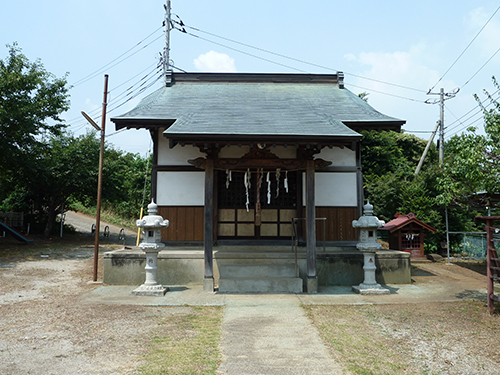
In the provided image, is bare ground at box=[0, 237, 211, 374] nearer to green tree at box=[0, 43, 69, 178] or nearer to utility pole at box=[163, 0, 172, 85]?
green tree at box=[0, 43, 69, 178]

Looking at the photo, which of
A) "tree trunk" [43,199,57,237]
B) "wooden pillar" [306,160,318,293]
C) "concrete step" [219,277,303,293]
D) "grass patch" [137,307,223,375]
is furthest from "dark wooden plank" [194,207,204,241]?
"tree trunk" [43,199,57,237]

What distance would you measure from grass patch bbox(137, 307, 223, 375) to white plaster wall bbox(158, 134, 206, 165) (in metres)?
4.81

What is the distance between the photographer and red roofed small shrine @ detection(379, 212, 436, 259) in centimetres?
1358

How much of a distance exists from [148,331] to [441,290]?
7.07 m

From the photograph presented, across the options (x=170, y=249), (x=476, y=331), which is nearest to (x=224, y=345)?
(x=476, y=331)

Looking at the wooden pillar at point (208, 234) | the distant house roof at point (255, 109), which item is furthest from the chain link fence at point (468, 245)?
the wooden pillar at point (208, 234)

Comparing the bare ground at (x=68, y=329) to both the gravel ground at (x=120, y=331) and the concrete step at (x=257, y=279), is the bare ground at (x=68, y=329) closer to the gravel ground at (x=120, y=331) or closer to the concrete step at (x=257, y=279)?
the gravel ground at (x=120, y=331)

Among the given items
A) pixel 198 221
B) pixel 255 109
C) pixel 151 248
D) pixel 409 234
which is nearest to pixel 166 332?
pixel 151 248

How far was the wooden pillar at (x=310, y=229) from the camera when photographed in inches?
326

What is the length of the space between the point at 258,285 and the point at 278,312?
1.72m

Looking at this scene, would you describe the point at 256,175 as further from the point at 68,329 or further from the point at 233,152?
the point at 68,329

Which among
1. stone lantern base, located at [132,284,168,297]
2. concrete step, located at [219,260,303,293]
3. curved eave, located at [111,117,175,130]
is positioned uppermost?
curved eave, located at [111,117,175,130]

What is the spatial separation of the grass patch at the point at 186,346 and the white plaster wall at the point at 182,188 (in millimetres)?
4087

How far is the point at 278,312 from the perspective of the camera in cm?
655
